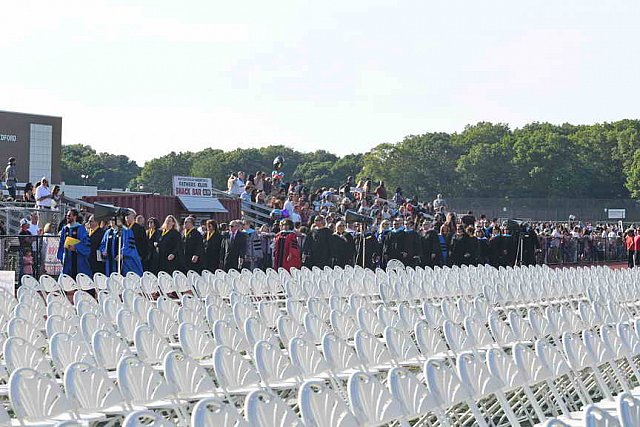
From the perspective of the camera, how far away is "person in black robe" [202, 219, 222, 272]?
54.9ft

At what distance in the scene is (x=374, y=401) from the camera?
5180mm

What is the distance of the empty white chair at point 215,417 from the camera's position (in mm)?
4430

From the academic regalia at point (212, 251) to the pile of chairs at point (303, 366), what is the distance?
471cm

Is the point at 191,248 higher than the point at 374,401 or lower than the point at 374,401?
higher

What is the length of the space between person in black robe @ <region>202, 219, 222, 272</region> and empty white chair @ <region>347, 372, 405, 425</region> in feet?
38.2

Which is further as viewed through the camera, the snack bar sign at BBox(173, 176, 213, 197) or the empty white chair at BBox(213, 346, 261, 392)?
the snack bar sign at BBox(173, 176, 213, 197)

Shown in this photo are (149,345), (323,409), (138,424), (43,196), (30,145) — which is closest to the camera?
(138,424)

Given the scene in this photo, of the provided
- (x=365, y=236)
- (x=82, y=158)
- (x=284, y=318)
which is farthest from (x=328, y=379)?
(x=82, y=158)

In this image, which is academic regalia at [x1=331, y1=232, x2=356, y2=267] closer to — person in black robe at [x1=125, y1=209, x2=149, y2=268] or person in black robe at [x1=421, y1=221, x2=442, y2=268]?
person in black robe at [x1=421, y1=221, x2=442, y2=268]

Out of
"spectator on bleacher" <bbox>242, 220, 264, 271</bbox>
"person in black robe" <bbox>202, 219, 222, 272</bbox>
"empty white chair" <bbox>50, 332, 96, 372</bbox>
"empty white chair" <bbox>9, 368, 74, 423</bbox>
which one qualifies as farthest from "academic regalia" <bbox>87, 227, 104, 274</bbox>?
"empty white chair" <bbox>9, 368, 74, 423</bbox>

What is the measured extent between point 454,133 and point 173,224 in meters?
90.0

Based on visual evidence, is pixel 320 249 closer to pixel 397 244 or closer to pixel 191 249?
pixel 397 244

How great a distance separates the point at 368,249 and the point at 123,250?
6393mm

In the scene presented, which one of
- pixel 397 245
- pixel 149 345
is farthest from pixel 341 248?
pixel 149 345
